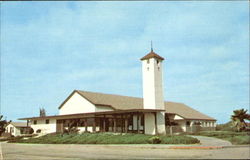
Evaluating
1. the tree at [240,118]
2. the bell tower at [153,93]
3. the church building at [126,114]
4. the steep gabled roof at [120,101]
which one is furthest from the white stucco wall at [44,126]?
the tree at [240,118]

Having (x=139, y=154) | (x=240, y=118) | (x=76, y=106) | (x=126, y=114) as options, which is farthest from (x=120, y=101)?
(x=139, y=154)

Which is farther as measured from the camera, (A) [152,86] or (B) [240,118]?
(B) [240,118]

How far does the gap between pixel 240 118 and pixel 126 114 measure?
15.2 metres

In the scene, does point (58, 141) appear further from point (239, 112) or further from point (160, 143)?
point (239, 112)

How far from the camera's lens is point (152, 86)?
1421 inches

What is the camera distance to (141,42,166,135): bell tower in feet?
117

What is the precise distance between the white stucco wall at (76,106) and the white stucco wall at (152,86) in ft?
24.5

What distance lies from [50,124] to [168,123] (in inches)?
697

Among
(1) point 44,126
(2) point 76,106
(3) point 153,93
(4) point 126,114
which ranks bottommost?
(1) point 44,126

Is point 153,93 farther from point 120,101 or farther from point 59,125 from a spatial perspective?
point 59,125

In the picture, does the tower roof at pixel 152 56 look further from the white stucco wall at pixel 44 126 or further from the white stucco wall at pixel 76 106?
the white stucco wall at pixel 44 126

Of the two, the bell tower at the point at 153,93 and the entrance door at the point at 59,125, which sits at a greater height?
the bell tower at the point at 153,93

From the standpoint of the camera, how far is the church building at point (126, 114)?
35.7 m

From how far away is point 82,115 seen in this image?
37781 mm
